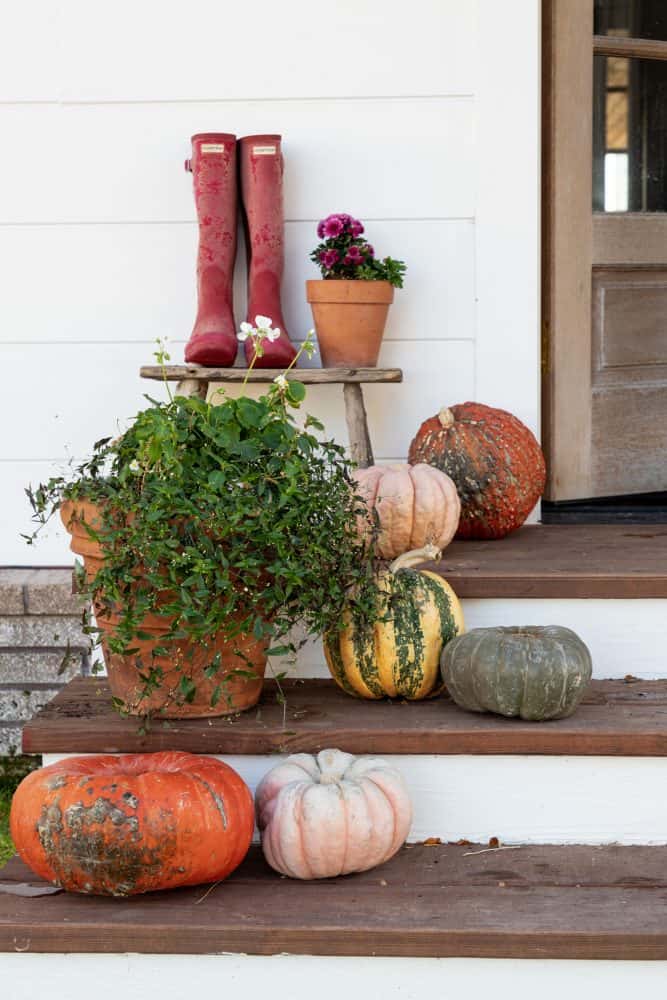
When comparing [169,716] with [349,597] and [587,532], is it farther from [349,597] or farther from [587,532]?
[587,532]

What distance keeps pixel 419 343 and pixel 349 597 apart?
1018 mm

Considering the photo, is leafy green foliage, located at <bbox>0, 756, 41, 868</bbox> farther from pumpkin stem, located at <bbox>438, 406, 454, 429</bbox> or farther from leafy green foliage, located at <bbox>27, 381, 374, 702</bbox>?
pumpkin stem, located at <bbox>438, 406, 454, 429</bbox>

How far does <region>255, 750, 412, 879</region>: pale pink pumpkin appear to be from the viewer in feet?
5.96

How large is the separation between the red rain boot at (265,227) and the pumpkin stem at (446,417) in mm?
368

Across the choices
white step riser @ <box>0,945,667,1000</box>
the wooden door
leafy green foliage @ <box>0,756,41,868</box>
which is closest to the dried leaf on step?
white step riser @ <box>0,945,667,1000</box>

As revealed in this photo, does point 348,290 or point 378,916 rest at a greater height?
point 348,290

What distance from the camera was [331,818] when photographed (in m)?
1.81

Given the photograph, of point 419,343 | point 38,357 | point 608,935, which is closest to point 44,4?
point 38,357

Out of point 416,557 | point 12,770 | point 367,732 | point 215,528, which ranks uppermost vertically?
point 215,528

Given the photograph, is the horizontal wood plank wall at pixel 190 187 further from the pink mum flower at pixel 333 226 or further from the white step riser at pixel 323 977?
the white step riser at pixel 323 977

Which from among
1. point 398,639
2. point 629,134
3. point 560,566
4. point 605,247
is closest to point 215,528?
point 398,639

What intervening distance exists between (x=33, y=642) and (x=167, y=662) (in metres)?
0.94

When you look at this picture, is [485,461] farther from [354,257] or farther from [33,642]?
[33,642]

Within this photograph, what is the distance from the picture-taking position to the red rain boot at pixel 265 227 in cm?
275
